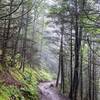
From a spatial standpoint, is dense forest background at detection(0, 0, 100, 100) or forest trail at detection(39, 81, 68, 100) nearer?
dense forest background at detection(0, 0, 100, 100)

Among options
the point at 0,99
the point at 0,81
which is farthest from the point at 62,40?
the point at 0,99

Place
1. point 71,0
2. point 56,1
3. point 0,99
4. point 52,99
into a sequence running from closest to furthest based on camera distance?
point 0,99 → point 71,0 → point 52,99 → point 56,1

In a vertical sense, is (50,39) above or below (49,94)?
above

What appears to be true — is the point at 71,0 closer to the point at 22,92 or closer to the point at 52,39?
the point at 22,92

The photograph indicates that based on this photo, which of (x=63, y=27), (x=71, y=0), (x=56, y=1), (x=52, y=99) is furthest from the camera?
(x=63, y=27)

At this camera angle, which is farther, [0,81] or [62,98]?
[62,98]

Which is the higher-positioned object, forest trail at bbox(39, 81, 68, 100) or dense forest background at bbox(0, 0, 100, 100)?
dense forest background at bbox(0, 0, 100, 100)

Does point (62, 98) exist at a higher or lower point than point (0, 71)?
lower

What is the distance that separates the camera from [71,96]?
19.1 m

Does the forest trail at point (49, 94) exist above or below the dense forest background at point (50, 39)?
below

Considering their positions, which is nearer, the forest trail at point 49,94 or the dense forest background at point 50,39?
the dense forest background at point 50,39

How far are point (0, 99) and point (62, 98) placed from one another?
9.94 meters

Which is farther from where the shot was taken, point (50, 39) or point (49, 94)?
point (50, 39)

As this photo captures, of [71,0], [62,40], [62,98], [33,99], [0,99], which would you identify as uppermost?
[71,0]
